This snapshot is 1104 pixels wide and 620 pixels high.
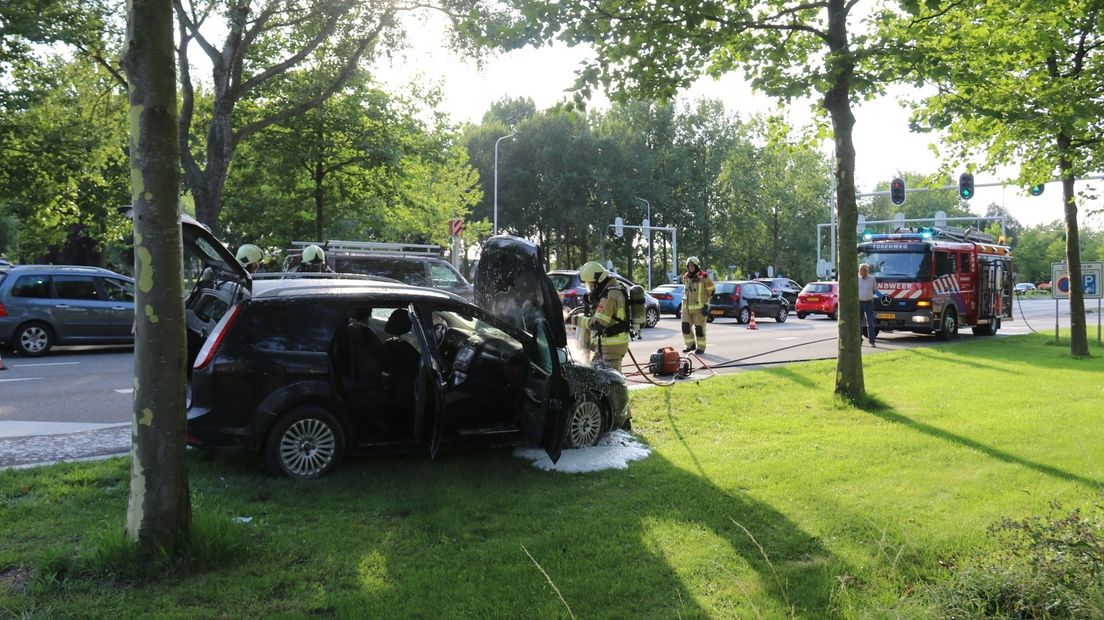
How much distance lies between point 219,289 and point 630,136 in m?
53.3

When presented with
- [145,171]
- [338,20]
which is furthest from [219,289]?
[338,20]

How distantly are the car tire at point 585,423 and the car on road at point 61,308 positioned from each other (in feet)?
34.1

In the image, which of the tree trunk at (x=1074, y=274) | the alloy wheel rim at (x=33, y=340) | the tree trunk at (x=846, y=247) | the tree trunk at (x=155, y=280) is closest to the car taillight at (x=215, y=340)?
the tree trunk at (x=155, y=280)

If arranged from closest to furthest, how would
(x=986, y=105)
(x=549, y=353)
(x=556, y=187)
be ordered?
(x=549, y=353) → (x=986, y=105) → (x=556, y=187)

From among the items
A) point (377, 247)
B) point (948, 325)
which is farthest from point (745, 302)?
point (377, 247)

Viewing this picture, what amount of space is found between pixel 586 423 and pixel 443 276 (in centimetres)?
1013

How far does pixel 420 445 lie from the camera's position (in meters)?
6.12

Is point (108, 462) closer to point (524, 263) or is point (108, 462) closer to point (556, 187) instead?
point (524, 263)

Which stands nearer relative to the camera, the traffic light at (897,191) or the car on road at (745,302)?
the traffic light at (897,191)

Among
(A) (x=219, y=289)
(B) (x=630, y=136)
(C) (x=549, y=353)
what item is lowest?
(C) (x=549, y=353)

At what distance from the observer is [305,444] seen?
586cm

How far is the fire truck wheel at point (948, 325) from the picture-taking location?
1928 cm

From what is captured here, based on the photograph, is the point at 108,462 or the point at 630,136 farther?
the point at 630,136

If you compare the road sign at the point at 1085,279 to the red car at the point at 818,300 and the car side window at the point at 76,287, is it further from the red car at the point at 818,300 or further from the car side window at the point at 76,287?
the car side window at the point at 76,287
